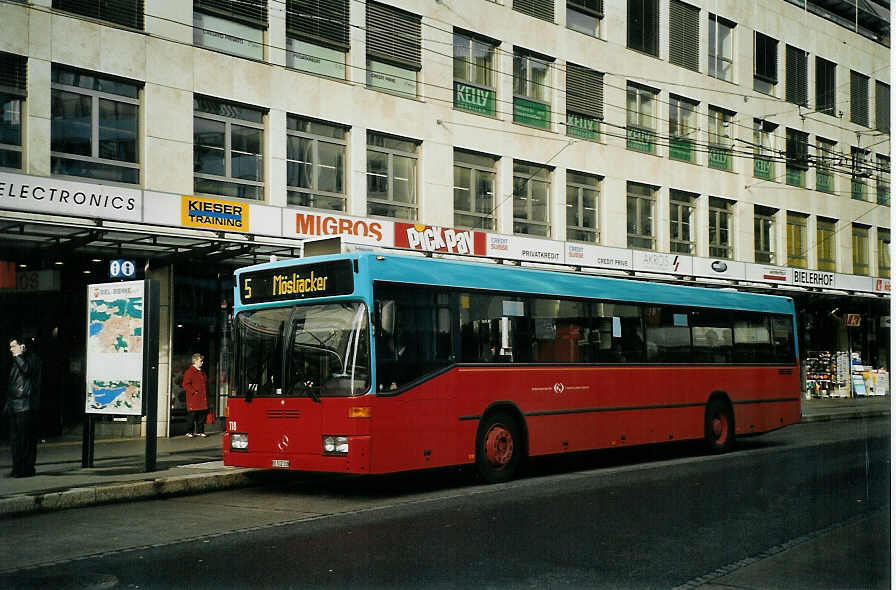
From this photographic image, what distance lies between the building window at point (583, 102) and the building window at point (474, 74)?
1.71 meters

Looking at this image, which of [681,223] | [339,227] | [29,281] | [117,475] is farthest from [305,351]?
[681,223]

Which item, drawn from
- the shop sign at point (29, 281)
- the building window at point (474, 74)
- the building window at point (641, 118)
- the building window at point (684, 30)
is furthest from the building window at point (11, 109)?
the building window at point (641, 118)

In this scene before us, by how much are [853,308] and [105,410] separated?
9.80 m

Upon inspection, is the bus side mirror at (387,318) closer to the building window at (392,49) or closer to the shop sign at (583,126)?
the building window at (392,49)

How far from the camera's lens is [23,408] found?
13.4m

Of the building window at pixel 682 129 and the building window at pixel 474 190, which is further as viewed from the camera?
the building window at pixel 474 190

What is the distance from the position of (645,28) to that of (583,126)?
22.4ft

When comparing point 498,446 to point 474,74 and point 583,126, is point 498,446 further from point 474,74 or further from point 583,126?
point 474,74

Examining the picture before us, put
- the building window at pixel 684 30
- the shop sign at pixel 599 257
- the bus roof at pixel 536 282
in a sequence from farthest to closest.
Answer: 1. the shop sign at pixel 599 257
2. the building window at pixel 684 30
3. the bus roof at pixel 536 282

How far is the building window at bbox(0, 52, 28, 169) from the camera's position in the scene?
52.3 feet

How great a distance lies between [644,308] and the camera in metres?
16.0

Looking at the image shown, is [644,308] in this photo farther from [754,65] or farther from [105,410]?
[105,410]

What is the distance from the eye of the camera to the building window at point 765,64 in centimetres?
1054

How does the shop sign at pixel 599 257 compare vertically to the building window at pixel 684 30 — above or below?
below
